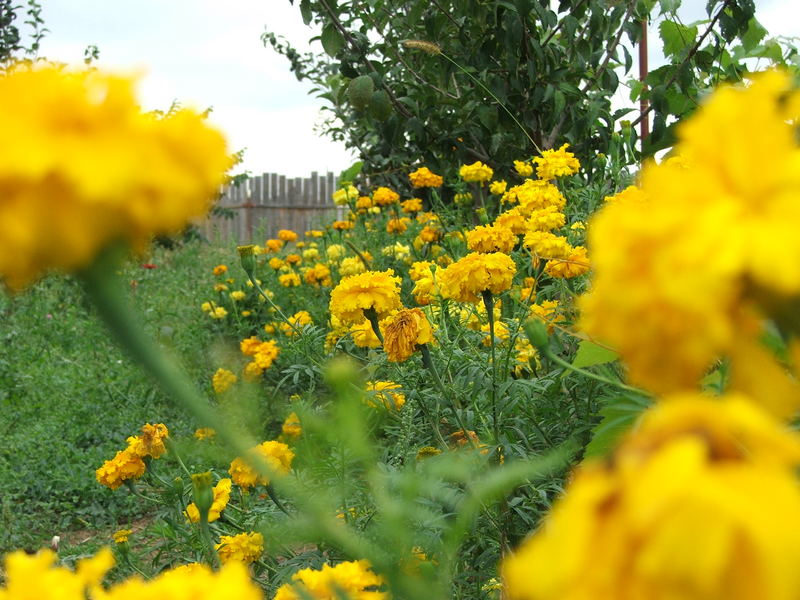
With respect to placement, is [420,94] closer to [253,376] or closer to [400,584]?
[253,376]

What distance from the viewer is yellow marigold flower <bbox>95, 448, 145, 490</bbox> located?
78.8 inches

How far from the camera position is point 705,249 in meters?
0.29

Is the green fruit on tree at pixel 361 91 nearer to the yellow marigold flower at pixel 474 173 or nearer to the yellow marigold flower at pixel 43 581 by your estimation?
the yellow marigold flower at pixel 474 173

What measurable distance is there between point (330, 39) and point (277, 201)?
387 inches

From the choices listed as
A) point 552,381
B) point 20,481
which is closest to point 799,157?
point 552,381

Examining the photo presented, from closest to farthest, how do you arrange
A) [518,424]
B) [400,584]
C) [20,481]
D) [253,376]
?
[400,584]
[518,424]
[253,376]
[20,481]

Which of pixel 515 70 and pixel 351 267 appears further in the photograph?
pixel 515 70

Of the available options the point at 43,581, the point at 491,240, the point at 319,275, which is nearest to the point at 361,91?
the point at 319,275

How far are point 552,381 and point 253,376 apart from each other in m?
1.37

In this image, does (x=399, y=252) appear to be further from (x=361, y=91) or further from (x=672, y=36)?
(x=672, y=36)

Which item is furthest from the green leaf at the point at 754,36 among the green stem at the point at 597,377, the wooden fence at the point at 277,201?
the wooden fence at the point at 277,201

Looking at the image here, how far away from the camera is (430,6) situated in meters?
4.39

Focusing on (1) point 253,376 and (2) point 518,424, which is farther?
(1) point 253,376

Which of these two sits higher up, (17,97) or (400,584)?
(17,97)
